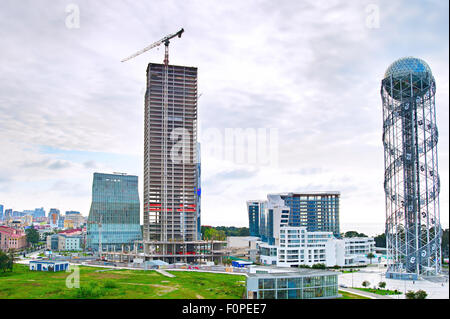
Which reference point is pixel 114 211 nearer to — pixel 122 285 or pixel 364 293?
pixel 122 285

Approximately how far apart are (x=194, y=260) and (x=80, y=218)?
132 metres

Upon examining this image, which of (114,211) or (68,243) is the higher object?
(114,211)

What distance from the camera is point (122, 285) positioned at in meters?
44.7

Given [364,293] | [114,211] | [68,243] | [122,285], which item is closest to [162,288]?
[122,285]

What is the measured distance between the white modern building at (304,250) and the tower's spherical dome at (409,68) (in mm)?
29028

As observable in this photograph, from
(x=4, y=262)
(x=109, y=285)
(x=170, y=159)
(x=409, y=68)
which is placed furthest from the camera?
(x=170, y=159)

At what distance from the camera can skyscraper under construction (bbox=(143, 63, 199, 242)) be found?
88.2 meters

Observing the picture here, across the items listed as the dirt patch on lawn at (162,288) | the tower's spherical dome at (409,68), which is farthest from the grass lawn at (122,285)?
the tower's spherical dome at (409,68)

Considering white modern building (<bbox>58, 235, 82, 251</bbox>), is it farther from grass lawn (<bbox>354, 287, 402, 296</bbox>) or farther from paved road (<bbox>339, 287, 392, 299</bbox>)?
grass lawn (<bbox>354, 287, 402, 296</bbox>)

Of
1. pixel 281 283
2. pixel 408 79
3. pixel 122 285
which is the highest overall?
pixel 408 79

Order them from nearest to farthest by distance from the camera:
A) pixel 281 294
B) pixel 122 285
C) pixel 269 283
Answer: pixel 269 283 < pixel 281 294 < pixel 122 285

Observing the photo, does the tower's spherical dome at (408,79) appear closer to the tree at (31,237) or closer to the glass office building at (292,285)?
the glass office building at (292,285)

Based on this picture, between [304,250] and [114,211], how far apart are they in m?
64.9
